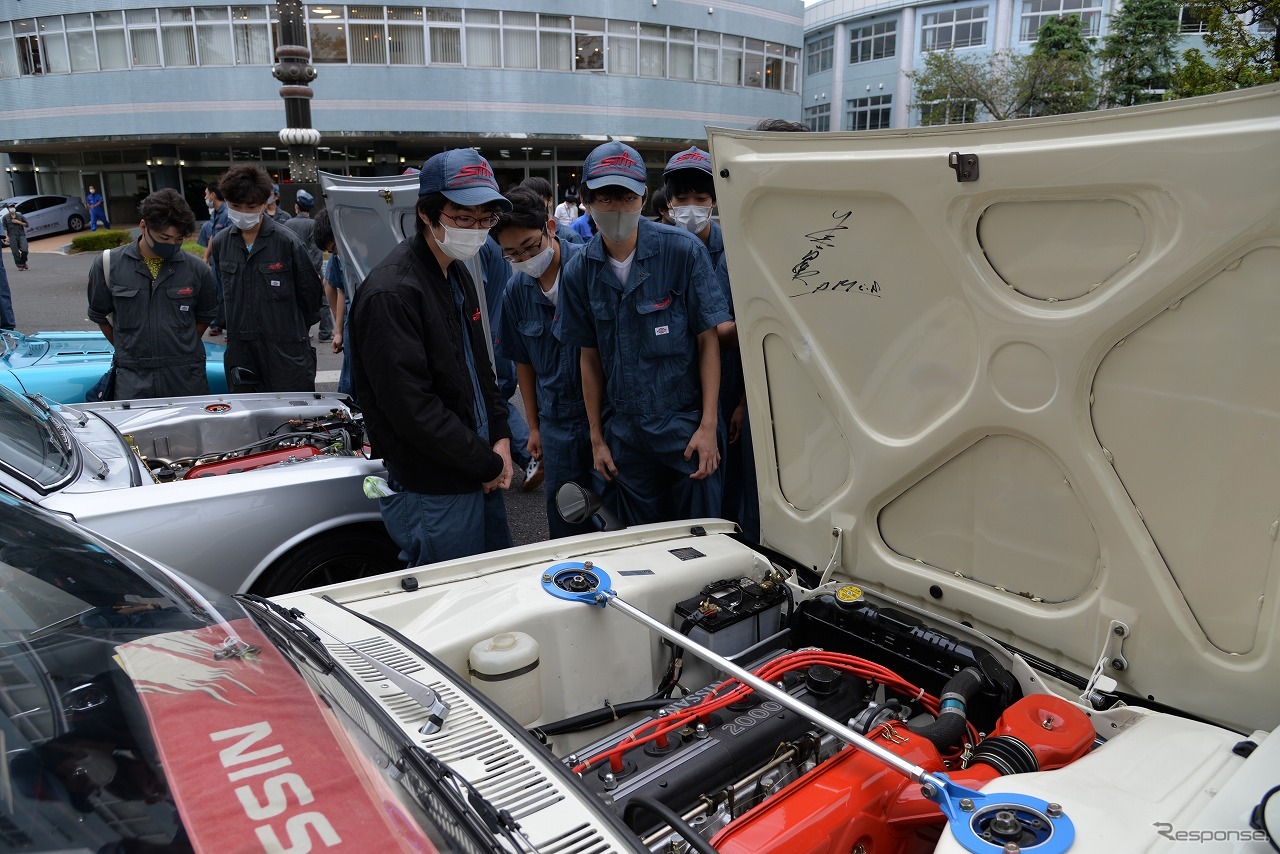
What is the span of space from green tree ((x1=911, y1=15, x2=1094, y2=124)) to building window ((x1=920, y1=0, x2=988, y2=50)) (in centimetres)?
458

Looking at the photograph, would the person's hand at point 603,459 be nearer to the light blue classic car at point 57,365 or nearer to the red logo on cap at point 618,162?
the red logo on cap at point 618,162

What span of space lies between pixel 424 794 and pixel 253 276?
194 inches

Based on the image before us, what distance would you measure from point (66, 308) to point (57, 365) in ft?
34.7

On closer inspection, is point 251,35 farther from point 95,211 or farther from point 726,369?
point 726,369

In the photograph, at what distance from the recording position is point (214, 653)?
1521 millimetres

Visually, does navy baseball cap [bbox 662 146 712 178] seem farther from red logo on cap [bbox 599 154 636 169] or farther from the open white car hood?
the open white car hood

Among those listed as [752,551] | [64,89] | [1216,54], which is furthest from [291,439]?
[64,89]

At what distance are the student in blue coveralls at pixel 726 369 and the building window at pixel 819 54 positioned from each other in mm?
42270

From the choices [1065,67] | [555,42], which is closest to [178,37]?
[555,42]

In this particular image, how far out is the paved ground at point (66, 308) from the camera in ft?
17.8

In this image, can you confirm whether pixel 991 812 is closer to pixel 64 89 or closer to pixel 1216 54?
pixel 1216 54

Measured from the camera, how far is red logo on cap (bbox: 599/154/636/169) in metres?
3.22

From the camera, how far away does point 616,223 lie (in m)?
3.28

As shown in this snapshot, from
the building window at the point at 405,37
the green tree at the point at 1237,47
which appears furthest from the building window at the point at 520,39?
the green tree at the point at 1237,47
